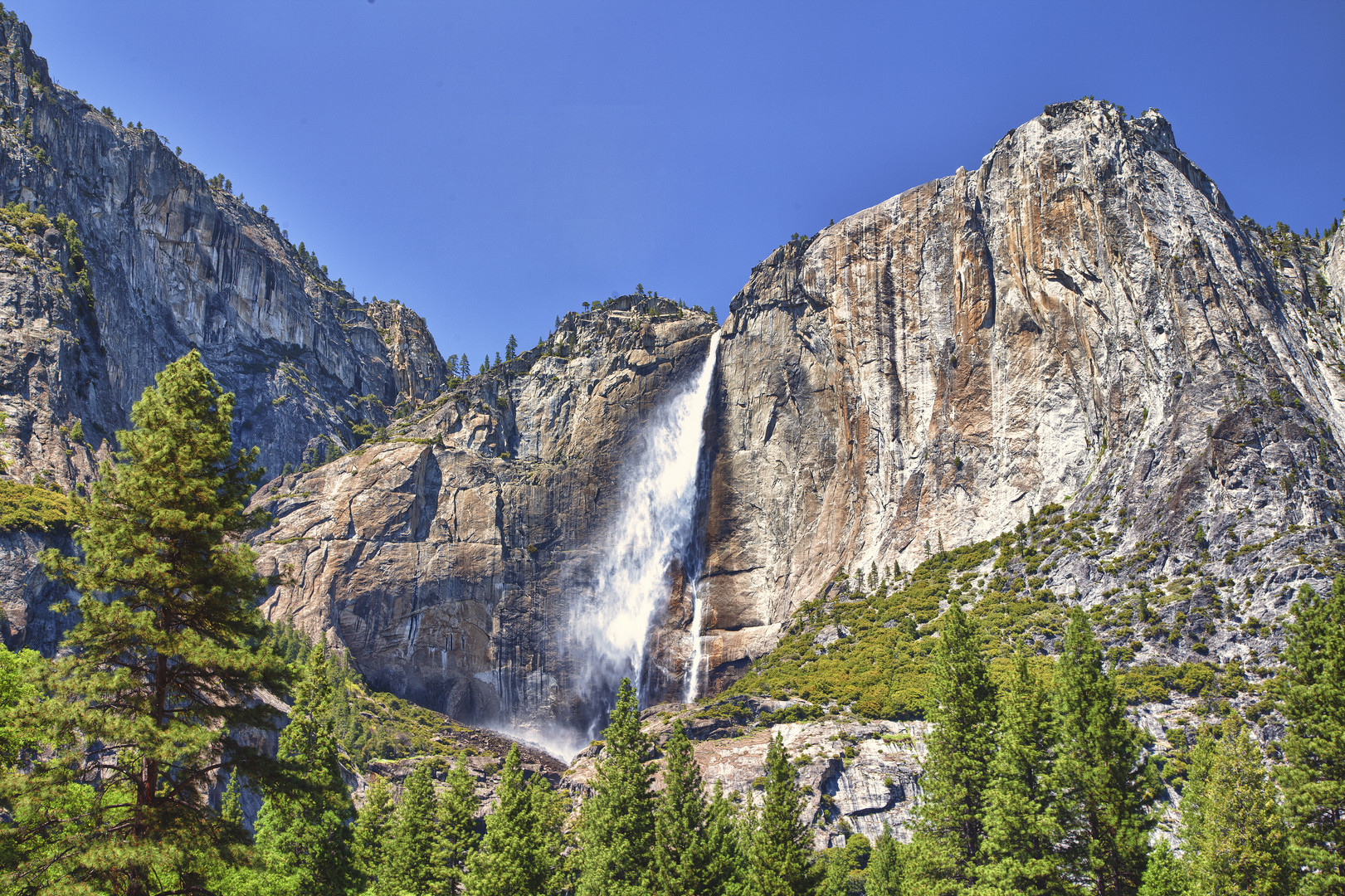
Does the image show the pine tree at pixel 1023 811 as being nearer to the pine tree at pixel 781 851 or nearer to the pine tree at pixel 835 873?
the pine tree at pixel 835 873

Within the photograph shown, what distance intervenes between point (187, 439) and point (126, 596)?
3.33m

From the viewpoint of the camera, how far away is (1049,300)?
9050 centimetres

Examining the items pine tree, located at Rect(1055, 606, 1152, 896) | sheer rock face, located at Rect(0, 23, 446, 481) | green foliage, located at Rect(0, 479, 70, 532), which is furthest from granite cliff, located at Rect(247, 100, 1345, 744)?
pine tree, located at Rect(1055, 606, 1152, 896)

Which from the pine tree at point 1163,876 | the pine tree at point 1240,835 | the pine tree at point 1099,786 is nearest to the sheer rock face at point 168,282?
the pine tree at point 1099,786

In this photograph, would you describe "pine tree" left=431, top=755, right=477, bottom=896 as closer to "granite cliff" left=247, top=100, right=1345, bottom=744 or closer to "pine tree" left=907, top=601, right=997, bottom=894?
"pine tree" left=907, top=601, right=997, bottom=894

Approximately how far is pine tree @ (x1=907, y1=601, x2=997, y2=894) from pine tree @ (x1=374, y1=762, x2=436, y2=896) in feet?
70.4

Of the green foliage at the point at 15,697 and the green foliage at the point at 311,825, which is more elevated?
the green foliage at the point at 15,697

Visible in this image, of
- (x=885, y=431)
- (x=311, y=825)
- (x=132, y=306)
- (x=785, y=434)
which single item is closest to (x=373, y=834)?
(x=311, y=825)

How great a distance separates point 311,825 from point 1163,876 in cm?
2979

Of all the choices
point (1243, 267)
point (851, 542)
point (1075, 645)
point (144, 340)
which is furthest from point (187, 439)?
point (144, 340)

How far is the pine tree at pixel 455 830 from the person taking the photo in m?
39.7

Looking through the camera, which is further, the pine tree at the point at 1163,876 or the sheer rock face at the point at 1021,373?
the sheer rock face at the point at 1021,373

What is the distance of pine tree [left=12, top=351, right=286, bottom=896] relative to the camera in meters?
15.5

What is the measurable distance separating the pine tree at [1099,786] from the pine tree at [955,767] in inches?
121
